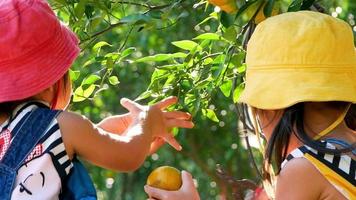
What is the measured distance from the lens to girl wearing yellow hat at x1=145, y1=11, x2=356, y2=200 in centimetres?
167

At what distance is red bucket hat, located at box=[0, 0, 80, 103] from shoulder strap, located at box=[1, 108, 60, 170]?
0.04m

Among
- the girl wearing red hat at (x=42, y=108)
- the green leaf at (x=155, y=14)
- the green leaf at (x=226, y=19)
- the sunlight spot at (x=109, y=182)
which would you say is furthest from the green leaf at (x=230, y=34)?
the sunlight spot at (x=109, y=182)

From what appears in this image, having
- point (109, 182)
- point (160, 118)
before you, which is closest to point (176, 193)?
point (160, 118)

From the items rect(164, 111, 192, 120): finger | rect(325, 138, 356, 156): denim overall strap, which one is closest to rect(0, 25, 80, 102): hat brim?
rect(164, 111, 192, 120): finger

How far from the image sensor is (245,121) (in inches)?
82.8

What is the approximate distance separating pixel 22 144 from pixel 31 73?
0.12m

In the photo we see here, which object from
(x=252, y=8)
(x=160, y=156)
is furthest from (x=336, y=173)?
(x=160, y=156)

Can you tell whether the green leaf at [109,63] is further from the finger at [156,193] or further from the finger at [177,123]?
the finger at [156,193]

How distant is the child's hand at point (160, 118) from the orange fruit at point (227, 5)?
20 centimetres

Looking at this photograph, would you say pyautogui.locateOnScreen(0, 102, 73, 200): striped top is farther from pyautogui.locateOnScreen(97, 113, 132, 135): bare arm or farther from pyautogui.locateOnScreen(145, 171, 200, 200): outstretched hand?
pyautogui.locateOnScreen(97, 113, 132, 135): bare arm

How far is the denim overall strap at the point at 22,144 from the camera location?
67.2 inches

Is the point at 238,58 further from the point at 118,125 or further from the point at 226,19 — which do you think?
the point at 118,125

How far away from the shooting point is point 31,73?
1772 mm

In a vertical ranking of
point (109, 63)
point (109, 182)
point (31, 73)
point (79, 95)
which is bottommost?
point (109, 182)
